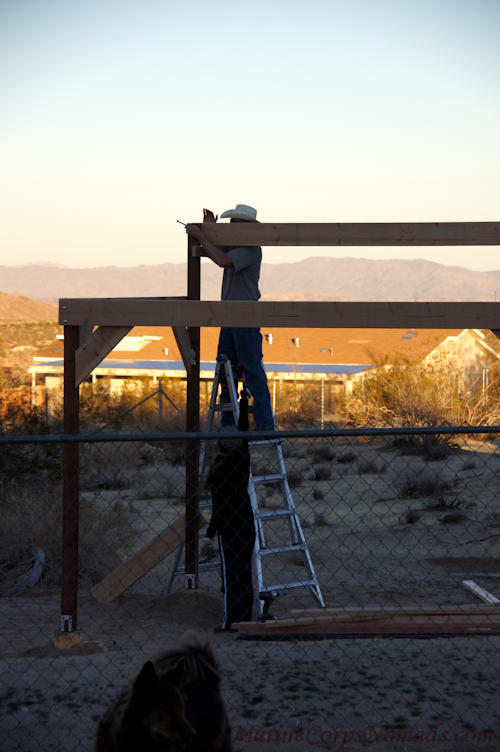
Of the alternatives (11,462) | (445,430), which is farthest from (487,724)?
(11,462)

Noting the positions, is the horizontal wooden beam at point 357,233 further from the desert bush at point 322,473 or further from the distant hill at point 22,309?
the distant hill at point 22,309

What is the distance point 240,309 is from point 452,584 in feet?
14.8

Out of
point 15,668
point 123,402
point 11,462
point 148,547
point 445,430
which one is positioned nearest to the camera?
point 445,430

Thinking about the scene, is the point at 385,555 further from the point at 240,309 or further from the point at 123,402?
the point at 123,402

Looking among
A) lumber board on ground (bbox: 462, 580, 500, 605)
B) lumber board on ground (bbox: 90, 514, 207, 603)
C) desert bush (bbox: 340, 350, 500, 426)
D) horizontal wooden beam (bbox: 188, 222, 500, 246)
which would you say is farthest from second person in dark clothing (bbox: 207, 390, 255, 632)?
desert bush (bbox: 340, 350, 500, 426)

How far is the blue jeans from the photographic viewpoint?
6.02 metres

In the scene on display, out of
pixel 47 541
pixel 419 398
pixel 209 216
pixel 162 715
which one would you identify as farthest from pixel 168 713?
pixel 419 398

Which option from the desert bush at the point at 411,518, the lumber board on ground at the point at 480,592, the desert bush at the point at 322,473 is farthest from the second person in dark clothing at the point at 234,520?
the desert bush at the point at 322,473

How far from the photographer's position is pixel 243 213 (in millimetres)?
6008

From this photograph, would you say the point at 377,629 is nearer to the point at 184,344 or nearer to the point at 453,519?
the point at 184,344

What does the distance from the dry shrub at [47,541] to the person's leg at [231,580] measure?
285cm

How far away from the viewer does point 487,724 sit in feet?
12.1

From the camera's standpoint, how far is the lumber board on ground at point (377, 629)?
16.0 feet

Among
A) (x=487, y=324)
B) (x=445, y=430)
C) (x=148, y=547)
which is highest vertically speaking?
(x=487, y=324)
